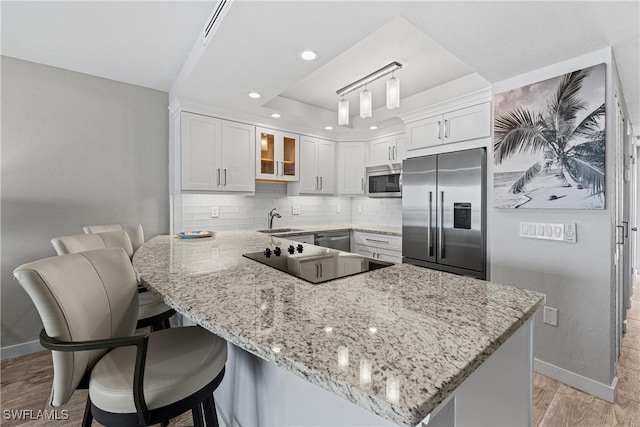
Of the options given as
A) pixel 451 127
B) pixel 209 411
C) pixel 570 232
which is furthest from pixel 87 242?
pixel 570 232

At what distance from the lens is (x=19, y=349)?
2457mm

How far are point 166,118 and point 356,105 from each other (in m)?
2.28

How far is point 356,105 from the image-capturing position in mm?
3623

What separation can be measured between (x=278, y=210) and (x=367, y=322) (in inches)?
128

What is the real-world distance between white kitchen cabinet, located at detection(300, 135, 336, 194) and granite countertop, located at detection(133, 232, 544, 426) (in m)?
2.58

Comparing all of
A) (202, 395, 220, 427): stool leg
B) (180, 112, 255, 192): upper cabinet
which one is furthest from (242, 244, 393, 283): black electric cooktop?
(180, 112, 255, 192): upper cabinet

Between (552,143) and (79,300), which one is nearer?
(79,300)

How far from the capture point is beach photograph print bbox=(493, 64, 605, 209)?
1827mm

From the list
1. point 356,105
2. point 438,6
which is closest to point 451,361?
point 438,6

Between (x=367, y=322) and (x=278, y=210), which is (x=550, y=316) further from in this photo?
(x=278, y=210)

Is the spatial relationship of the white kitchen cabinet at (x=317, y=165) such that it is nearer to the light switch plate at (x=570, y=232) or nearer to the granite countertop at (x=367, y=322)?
the granite countertop at (x=367, y=322)

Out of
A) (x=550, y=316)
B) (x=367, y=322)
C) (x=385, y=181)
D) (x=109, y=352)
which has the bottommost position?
(x=550, y=316)

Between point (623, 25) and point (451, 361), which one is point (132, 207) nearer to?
point (451, 361)

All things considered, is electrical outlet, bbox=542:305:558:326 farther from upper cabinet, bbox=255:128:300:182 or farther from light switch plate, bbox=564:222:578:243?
upper cabinet, bbox=255:128:300:182
